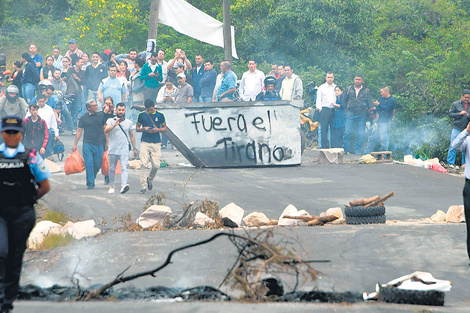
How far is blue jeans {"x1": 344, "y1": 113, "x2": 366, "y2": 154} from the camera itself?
19.3 meters

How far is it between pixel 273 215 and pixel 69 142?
980 centimetres

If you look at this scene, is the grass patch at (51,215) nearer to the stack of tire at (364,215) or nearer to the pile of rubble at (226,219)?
the pile of rubble at (226,219)

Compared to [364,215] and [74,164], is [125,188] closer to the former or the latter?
[74,164]

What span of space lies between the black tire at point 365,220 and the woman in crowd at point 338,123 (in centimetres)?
922

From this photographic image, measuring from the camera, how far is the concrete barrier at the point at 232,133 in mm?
16516

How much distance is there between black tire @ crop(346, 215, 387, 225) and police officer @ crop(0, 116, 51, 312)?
208 inches

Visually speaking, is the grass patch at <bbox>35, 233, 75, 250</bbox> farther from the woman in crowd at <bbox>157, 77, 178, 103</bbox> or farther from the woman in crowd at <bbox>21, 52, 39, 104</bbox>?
the woman in crowd at <bbox>21, 52, 39, 104</bbox>

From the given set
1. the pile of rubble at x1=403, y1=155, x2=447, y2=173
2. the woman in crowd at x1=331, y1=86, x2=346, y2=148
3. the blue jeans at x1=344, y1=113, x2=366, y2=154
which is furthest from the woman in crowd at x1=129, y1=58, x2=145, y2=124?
the pile of rubble at x1=403, y1=155, x2=447, y2=173

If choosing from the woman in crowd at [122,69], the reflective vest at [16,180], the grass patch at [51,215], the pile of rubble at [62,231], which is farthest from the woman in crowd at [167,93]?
the reflective vest at [16,180]

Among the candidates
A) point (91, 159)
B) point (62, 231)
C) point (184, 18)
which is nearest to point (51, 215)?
point (62, 231)

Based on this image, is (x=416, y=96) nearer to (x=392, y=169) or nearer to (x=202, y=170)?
(x=392, y=169)

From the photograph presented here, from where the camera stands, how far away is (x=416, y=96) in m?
21.2

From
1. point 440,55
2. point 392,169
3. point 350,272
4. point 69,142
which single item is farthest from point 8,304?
point 440,55

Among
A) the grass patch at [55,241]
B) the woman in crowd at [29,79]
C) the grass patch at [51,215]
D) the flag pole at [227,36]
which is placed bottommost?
the grass patch at [55,241]
